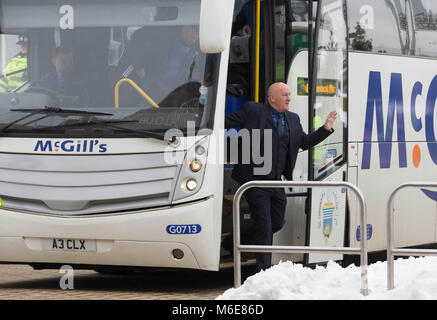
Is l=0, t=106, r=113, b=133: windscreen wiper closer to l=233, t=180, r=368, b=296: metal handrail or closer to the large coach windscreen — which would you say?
the large coach windscreen

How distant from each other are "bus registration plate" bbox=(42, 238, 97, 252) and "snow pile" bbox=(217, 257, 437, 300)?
2183 mm

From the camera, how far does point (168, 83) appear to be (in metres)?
10.5

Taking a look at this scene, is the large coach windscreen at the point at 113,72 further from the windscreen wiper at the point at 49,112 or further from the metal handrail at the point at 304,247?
the metal handrail at the point at 304,247

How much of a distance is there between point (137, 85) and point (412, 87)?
14.7 ft

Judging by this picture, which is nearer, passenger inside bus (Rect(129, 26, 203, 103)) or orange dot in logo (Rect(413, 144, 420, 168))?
passenger inside bus (Rect(129, 26, 203, 103))

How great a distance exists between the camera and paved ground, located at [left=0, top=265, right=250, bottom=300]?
10406mm

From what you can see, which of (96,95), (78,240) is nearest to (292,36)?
(96,95)

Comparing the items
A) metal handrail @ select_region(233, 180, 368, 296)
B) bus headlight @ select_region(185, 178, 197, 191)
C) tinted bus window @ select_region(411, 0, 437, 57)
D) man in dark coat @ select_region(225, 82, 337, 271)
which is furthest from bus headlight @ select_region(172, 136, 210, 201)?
tinted bus window @ select_region(411, 0, 437, 57)

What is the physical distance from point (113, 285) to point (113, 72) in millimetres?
2352

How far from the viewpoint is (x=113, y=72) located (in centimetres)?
1056

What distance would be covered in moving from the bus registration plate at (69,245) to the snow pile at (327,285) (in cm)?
218

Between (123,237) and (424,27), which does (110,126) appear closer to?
(123,237)

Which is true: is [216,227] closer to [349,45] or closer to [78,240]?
[78,240]

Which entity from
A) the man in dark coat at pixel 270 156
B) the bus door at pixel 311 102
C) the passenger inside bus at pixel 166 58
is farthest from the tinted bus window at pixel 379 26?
the passenger inside bus at pixel 166 58
